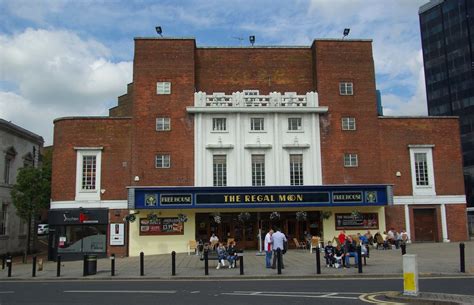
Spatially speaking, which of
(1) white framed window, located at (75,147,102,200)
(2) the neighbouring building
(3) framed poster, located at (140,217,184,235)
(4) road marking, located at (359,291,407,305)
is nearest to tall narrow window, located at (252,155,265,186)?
(3) framed poster, located at (140,217,184,235)

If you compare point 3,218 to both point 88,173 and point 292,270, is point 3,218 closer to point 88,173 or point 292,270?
point 88,173

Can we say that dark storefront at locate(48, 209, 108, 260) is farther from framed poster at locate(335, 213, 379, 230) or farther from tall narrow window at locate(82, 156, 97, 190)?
framed poster at locate(335, 213, 379, 230)

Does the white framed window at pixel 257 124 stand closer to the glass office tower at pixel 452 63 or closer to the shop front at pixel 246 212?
the shop front at pixel 246 212

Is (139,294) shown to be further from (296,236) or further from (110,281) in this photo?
(296,236)

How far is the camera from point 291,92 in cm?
3675

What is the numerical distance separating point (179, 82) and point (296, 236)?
A: 13.3 meters

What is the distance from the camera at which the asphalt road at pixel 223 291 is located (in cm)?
1279

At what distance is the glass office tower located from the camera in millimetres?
98000

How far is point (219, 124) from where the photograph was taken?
35.5 m

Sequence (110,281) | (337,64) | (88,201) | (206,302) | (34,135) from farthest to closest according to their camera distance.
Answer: (34,135) < (337,64) < (88,201) < (110,281) < (206,302)

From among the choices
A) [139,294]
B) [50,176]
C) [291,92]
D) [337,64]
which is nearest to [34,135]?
[50,176]

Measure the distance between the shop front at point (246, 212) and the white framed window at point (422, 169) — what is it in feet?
10.5

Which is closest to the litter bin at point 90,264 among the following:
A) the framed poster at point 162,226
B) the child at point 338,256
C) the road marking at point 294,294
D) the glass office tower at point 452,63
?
the road marking at point 294,294

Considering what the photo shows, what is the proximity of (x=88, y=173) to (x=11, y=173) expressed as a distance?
773 centimetres
